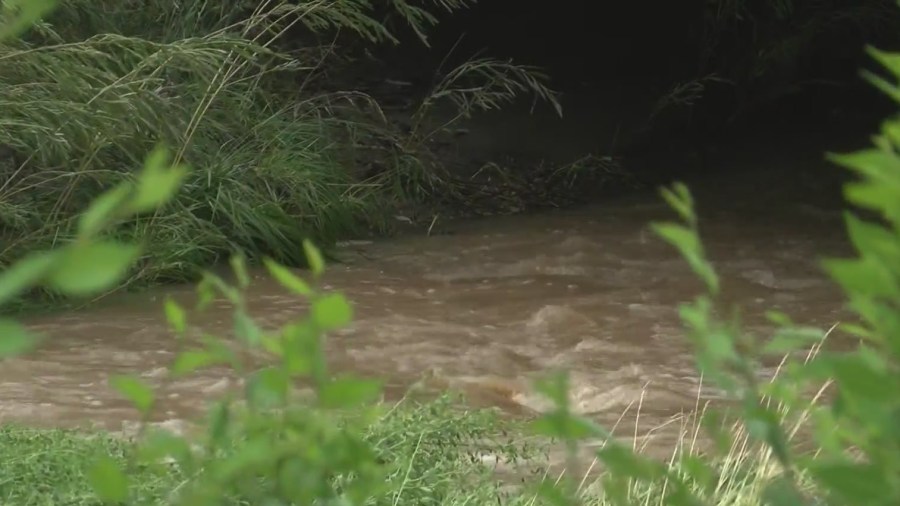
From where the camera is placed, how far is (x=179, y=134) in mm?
5793

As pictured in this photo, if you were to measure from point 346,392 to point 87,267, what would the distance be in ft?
0.77

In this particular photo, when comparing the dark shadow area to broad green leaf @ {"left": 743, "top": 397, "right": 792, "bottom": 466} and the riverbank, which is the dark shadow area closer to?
the riverbank

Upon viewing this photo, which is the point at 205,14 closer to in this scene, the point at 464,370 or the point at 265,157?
the point at 265,157

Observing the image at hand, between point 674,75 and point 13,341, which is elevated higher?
point 13,341

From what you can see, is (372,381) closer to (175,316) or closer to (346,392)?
(346,392)

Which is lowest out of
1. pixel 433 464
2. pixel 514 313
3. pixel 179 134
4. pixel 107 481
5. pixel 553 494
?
pixel 514 313

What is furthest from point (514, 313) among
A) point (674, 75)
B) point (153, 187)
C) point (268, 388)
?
point (674, 75)

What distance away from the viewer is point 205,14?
6.96 m

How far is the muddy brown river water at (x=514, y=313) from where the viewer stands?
179 inches

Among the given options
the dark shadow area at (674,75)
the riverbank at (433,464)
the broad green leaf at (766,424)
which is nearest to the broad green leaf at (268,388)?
the broad green leaf at (766,424)

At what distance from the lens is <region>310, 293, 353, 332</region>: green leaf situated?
0.81m

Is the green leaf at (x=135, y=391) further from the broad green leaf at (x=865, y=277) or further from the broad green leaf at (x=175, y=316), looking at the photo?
the broad green leaf at (x=865, y=277)

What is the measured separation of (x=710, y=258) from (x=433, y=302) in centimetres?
179

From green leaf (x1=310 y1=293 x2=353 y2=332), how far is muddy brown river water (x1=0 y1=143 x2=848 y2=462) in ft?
11.0
